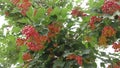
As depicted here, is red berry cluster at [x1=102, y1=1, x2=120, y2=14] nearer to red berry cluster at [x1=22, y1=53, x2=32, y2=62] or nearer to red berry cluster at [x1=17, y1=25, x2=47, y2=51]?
red berry cluster at [x1=17, y1=25, x2=47, y2=51]

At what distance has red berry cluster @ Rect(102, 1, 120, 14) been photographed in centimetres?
290

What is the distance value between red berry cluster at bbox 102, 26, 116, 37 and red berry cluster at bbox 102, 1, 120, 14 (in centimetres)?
18

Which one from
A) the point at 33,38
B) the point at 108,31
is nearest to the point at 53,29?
the point at 33,38

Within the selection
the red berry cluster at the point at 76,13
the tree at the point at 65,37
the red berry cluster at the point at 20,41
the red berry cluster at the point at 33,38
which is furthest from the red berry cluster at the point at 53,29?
the red berry cluster at the point at 76,13

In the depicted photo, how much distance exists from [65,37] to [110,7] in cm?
69

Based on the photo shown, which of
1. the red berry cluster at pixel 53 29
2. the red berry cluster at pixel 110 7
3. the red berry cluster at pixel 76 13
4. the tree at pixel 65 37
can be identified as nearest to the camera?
the red berry cluster at pixel 110 7

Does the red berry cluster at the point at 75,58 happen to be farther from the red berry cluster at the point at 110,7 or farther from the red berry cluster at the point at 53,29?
the red berry cluster at the point at 110,7

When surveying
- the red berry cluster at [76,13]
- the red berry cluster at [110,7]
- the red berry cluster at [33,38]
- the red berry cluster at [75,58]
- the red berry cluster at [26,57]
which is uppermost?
the red berry cluster at [76,13]

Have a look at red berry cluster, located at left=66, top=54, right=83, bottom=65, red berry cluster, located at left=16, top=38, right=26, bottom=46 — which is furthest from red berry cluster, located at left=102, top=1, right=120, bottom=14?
red berry cluster, located at left=16, top=38, right=26, bottom=46

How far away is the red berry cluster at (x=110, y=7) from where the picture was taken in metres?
2.90

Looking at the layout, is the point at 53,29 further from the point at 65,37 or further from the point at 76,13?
the point at 76,13

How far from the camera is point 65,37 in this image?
133 inches

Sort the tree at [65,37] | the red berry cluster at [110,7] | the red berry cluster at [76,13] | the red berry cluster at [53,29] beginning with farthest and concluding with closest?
the red berry cluster at [76,13]
the red berry cluster at [53,29]
the tree at [65,37]
the red berry cluster at [110,7]

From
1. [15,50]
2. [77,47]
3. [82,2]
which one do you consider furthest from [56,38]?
[82,2]
